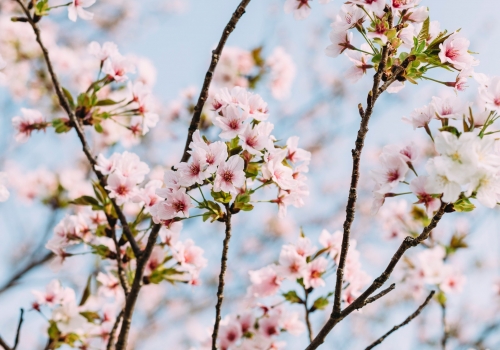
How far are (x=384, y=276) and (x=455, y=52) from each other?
68 centimetres

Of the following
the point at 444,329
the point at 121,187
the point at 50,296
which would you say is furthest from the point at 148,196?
the point at 444,329

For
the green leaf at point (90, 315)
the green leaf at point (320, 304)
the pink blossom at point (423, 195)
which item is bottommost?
the pink blossom at point (423, 195)

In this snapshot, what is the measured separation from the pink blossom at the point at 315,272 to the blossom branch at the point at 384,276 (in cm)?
57

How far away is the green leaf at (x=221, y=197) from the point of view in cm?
150

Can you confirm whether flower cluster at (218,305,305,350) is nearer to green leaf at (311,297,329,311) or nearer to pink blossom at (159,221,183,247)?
green leaf at (311,297,329,311)

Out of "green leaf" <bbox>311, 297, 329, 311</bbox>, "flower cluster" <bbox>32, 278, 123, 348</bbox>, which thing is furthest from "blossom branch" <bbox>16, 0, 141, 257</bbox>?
"green leaf" <bbox>311, 297, 329, 311</bbox>

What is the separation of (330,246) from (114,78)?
121 cm

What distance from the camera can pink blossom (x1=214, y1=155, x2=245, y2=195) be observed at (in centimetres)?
144

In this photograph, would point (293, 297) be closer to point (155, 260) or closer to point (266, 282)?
point (266, 282)

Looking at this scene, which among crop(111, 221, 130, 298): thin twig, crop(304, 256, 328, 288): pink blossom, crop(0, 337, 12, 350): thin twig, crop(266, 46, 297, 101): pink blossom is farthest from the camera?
crop(266, 46, 297, 101): pink blossom

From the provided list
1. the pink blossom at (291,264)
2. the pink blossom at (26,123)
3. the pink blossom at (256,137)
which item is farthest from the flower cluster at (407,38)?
the pink blossom at (26,123)

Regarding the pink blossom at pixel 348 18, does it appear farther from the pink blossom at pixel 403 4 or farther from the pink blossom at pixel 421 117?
the pink blossom at pixel 421 117

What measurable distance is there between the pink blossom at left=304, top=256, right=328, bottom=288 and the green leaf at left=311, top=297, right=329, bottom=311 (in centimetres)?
10

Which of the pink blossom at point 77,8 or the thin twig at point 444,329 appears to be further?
the thin twig at point 444,329
